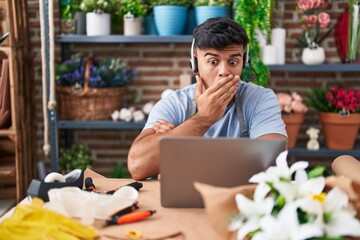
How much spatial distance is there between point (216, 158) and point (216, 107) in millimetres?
697

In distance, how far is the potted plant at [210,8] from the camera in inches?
131

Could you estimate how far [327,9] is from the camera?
361cm

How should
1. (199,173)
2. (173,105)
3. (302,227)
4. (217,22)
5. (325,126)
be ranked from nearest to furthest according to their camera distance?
1. (302,227)
2. (199,173)
3. (217,22)
4. (173,105)
5. (325,126)

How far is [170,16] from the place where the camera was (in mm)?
3334

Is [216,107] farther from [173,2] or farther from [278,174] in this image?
[173,2]

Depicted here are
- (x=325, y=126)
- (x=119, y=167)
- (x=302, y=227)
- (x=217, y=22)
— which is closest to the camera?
(x=302, y=227)

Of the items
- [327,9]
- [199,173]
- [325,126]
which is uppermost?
[327,9]

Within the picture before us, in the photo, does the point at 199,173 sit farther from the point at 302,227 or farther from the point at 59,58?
the point at 59,58

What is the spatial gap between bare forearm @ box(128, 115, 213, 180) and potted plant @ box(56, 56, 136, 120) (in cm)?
149

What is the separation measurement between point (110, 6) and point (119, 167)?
1055 millimetres

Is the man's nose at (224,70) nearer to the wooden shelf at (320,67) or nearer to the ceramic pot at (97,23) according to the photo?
the wooden shelf at (320,67)

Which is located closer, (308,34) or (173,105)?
(173,105)

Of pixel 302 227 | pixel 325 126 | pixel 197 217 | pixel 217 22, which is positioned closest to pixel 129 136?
pixel 325 126

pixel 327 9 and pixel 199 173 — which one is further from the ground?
pixel 327 9
